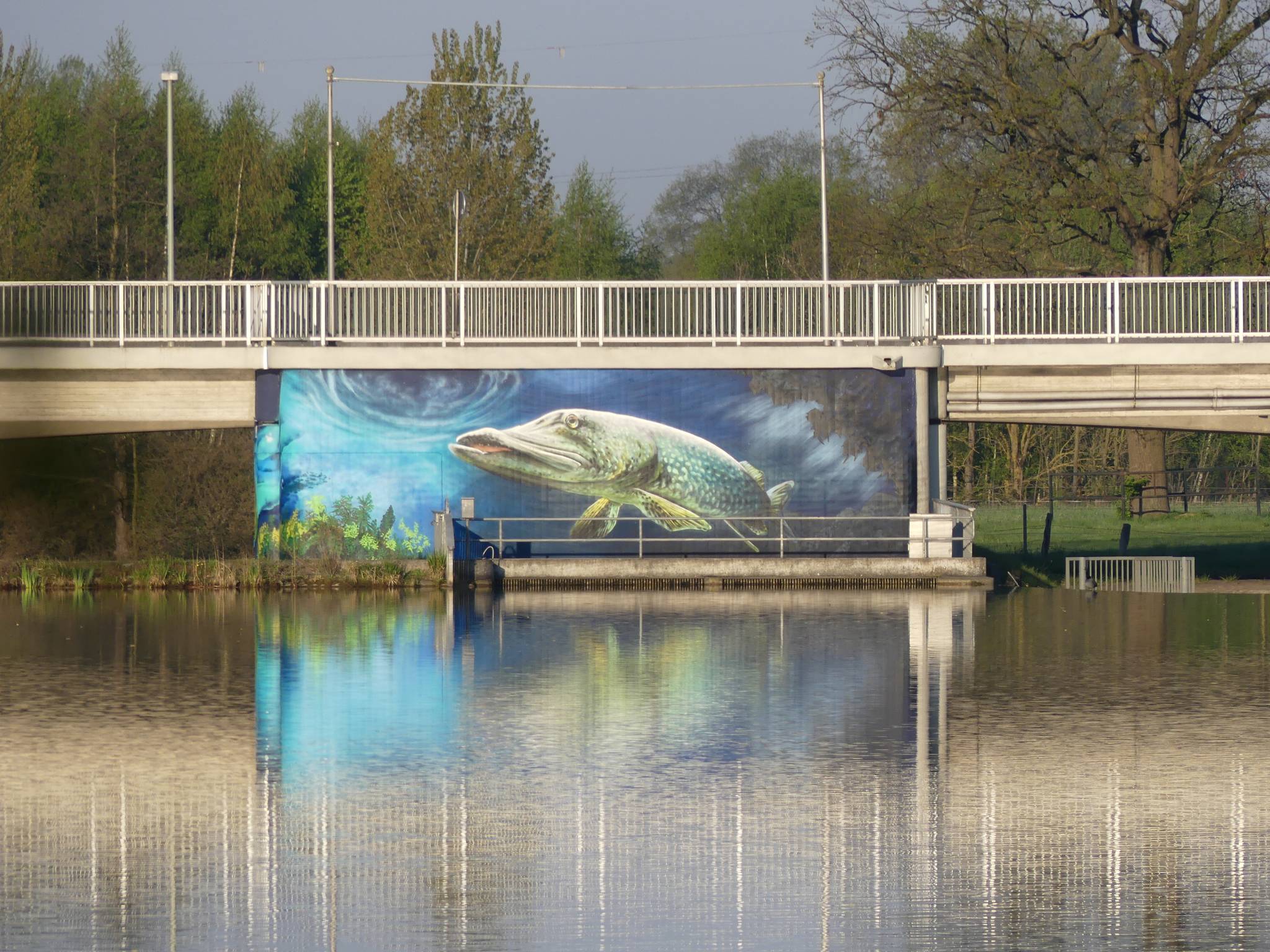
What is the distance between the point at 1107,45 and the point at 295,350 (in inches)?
1282

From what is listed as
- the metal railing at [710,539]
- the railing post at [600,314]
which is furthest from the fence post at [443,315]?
the metal railing at [710,539]

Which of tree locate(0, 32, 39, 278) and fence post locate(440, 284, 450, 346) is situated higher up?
tree locate(0, 32, 39, 278)

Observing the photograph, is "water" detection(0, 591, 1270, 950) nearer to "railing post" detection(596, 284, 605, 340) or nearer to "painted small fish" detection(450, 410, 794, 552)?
"painted small fish" detection(450, 410, 794, 552)

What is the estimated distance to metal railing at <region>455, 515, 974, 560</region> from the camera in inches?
1415

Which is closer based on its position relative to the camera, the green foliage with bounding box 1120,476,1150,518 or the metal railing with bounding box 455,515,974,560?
the metal railing with bounding box 455,515,974,560

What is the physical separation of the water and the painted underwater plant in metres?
11.9

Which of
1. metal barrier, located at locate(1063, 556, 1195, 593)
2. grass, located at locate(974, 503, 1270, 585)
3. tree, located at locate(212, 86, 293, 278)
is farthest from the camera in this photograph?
tree, located at locate(212, 86, 293, 278)

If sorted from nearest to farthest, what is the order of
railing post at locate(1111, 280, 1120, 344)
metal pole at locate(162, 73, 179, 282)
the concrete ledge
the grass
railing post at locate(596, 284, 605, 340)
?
the concrete ledge
railing post at locate(596, 284, 605, 340)
railing post at locate(1111, 280, 1120, 344)
metal pole at locate(162, 73, 179, 282)
the grass

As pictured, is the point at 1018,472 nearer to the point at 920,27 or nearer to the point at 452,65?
the point at 920,27

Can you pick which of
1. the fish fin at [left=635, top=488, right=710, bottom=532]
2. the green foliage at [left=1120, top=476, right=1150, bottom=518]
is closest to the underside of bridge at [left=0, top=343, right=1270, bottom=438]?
the fish fin at [left=635, top=488, right=710, bottom=532]

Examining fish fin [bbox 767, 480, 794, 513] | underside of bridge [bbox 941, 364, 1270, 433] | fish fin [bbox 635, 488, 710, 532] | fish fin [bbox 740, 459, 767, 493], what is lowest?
fish fin [bbox 635, 488, 710, 532]

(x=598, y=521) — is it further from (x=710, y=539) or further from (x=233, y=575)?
(x=233, y=575)

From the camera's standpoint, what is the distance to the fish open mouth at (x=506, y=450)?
119ft

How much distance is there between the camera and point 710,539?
36062mm
